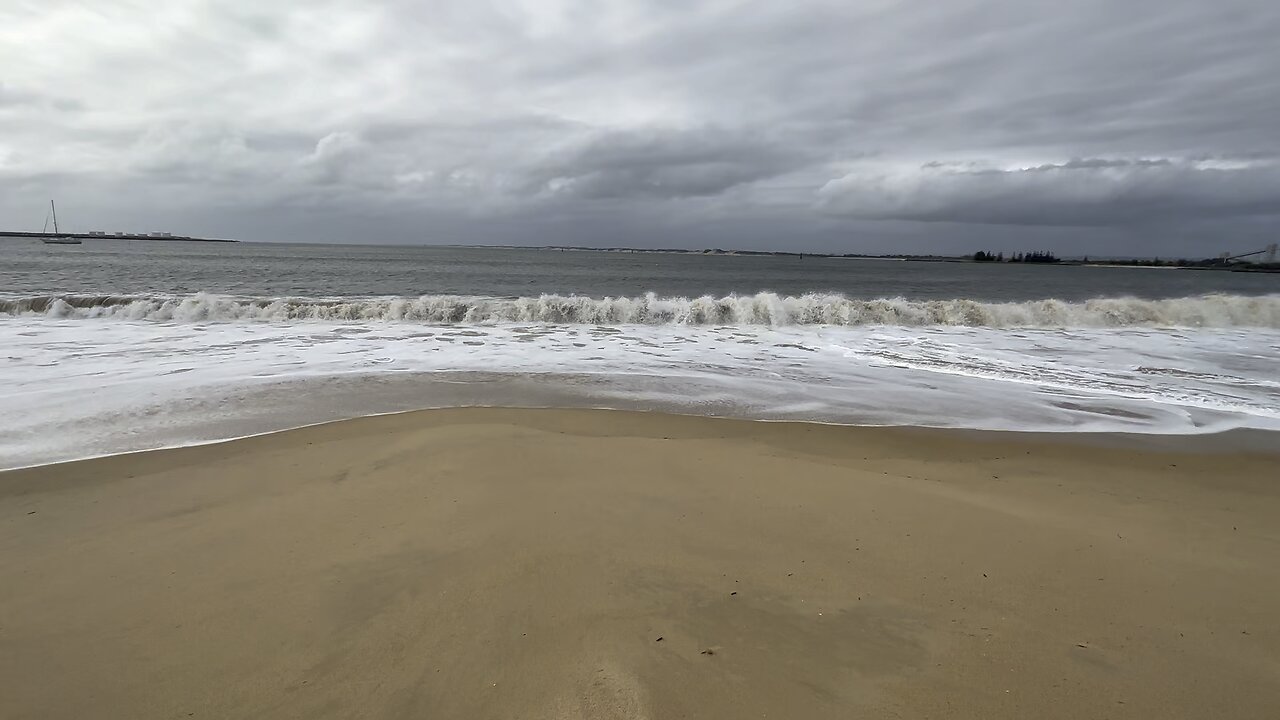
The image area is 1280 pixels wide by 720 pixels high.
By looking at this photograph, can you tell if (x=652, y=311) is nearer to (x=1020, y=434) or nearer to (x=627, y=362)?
(x=627, y=362)

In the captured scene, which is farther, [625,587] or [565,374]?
[565,374]

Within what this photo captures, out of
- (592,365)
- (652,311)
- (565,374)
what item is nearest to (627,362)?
(592,365)

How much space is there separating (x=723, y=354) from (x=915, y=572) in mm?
8896

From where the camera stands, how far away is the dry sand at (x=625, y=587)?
2.51 m

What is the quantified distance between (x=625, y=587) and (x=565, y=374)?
21.9 feet

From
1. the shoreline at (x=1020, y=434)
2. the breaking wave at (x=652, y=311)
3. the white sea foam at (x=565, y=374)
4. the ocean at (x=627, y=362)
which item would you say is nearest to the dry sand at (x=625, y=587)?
the shoreline at (x=1020, y=434)

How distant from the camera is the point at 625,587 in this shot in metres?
3.27

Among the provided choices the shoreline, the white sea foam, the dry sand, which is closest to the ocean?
the white sea foam

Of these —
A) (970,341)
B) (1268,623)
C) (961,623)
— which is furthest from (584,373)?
(970,341)

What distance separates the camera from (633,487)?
4781 millimetres

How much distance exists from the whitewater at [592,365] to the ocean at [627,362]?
0.05m

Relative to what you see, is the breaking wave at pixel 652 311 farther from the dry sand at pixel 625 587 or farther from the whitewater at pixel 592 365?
the dry sand at pixel 625 587

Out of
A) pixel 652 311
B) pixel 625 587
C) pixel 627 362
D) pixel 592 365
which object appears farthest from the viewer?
pixel 652 311

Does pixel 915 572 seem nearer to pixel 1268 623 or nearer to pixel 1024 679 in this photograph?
pixel 1024 679
